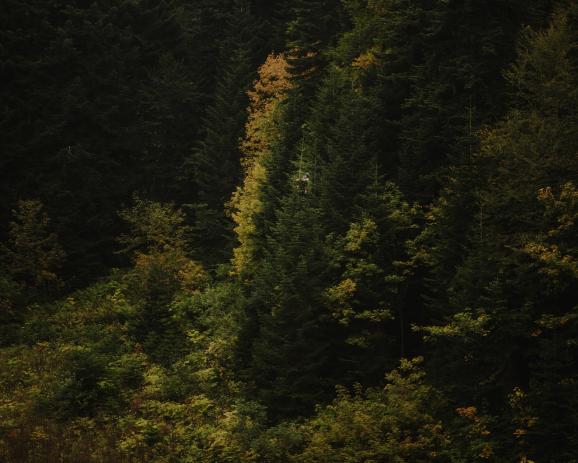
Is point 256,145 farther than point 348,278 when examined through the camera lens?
Yes

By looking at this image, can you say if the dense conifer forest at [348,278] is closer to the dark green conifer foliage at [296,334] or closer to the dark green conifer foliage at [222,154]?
the dark green conifer foliage at [296,334]

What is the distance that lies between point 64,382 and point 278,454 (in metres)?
8.48

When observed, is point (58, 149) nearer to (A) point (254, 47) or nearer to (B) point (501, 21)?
(A) point (254, 47)

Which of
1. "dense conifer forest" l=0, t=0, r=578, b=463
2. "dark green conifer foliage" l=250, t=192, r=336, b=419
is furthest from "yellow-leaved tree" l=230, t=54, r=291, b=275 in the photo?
"dark green conifer foliage" l=250, t=192, r=336, b=419

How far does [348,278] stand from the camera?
59.2 feet

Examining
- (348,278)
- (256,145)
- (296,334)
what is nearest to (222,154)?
(256,145)

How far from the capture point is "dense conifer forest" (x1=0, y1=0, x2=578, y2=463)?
14.7 metres

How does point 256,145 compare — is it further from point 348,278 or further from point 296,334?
point 296,334

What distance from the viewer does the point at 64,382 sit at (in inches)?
763

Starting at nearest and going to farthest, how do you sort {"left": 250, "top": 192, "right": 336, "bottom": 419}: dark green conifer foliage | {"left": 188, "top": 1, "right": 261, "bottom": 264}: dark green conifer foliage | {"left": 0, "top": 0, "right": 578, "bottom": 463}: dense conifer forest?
{"left": 0, "top": 0, "right": 578, "bottom": 463}: dense conifer forest < {"left": 250, "top": 192, "right": 336, "bottom": 419}: dark green conifer foliage < {"left": 188, "top": 1, "right": 261, "bottom": 264}: dark green conifer foliage

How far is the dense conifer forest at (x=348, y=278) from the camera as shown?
14.7 m

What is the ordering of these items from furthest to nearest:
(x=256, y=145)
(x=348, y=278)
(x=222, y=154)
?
(x=222, y=154) → (x=256, y=145) → (x=348, y=278)

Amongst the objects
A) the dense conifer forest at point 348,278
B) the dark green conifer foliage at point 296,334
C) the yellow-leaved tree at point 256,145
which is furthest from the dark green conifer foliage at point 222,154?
the dark green conifer foliage at point 296,334

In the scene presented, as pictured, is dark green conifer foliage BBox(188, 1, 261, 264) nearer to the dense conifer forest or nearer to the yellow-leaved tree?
the dense conifer forest
